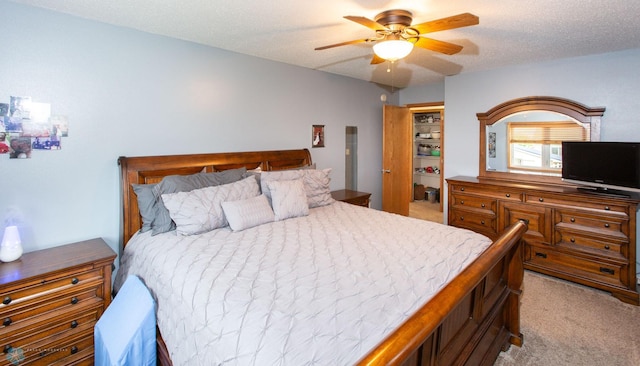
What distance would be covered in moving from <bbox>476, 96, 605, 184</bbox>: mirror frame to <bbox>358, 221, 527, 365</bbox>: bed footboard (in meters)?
2.10

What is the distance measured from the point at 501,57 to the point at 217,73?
307 cm

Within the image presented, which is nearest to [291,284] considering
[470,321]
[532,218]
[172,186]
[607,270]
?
[470,321]

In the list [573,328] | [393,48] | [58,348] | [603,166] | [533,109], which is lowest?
[573,328]

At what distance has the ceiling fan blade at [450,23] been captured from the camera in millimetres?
1866

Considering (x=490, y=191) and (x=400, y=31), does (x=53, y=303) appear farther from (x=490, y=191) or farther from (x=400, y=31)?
(x=490, y=191)

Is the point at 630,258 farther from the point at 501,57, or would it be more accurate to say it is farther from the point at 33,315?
the point at 33,315

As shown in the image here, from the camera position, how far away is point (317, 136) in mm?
4262

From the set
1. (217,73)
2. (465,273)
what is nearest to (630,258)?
(465,273)

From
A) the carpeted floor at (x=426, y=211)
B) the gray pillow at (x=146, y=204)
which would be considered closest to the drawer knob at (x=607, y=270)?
the carpeted floor at (x=426, y=211)

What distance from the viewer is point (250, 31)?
269 centimetres

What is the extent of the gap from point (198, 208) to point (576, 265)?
3.68 m

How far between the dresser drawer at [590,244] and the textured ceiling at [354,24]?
1.85 meters

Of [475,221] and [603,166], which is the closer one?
[603,166]

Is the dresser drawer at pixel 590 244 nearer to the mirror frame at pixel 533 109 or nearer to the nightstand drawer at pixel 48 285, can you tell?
the mirror frame at pixel 533 109
